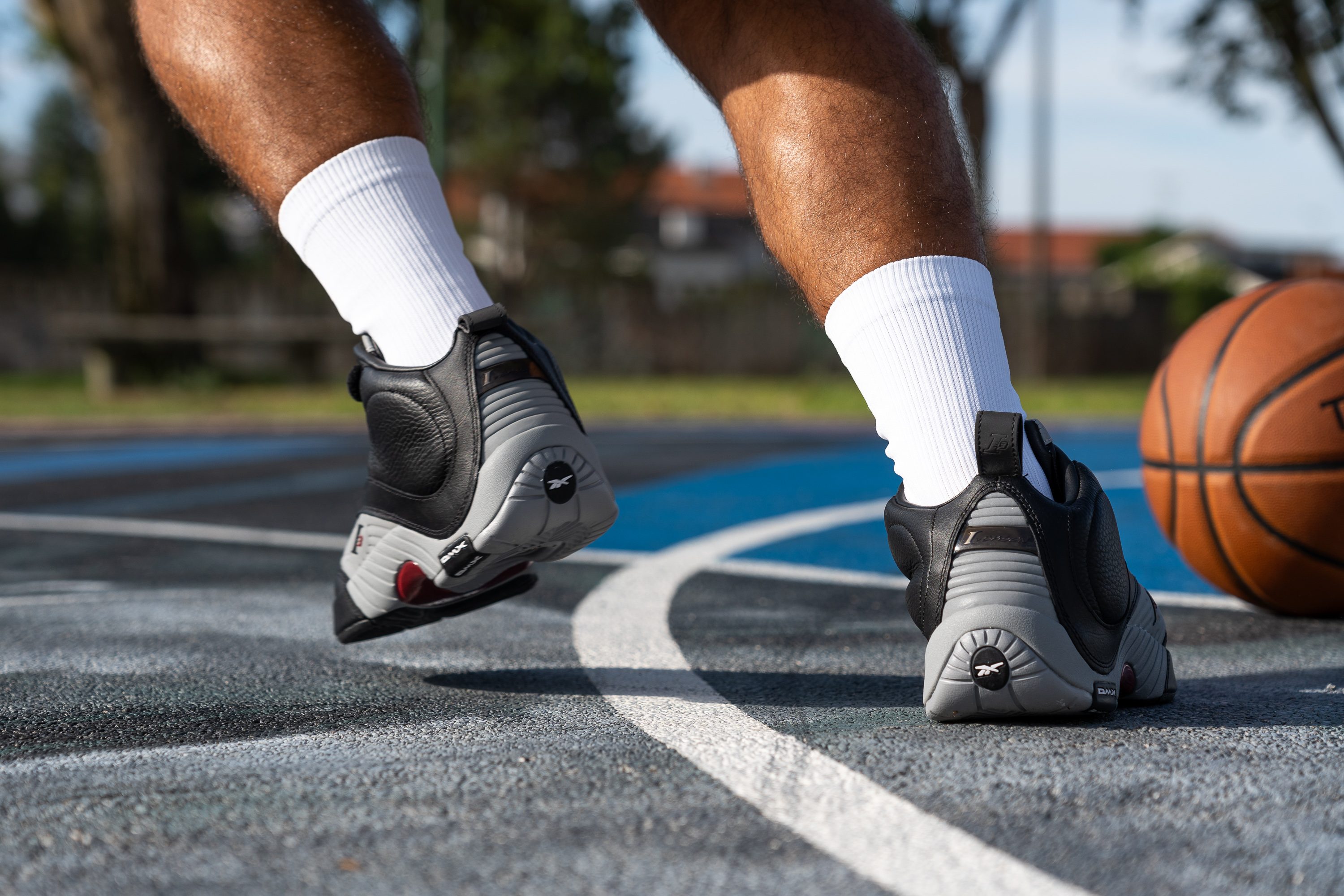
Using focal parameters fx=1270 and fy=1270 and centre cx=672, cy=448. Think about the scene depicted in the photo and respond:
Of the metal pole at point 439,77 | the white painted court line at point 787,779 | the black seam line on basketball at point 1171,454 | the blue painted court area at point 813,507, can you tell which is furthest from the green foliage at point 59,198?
the white painted court line at point 787,779

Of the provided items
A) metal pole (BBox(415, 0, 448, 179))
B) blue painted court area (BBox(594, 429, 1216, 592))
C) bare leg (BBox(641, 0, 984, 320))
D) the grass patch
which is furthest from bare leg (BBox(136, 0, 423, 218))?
metal pole (BBox(415, 0, 448, 179))

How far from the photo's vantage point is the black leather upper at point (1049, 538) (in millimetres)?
1638

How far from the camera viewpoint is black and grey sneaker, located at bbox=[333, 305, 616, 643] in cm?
172

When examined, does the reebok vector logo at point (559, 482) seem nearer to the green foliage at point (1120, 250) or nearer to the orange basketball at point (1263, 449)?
the orange basketball at point (1263, 449)

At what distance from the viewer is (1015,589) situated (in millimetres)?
1606

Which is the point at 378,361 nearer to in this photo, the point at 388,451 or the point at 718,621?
the point at 388,451

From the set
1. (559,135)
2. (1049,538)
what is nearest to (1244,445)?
(1049,538)

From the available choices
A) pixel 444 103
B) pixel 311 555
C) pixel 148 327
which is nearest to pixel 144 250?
pixel 148 327

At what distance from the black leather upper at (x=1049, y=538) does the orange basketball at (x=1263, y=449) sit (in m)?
1.32

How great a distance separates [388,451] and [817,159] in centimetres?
73

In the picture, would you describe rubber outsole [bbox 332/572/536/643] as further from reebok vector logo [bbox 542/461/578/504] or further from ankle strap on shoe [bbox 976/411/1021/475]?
ankle strap on shoe [bbox 976/411/1021/475]

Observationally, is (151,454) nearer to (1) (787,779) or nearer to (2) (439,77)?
(1) (787,779)

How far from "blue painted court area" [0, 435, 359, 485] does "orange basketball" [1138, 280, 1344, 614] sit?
5339 millimetres

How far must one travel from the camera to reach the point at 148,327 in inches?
576
